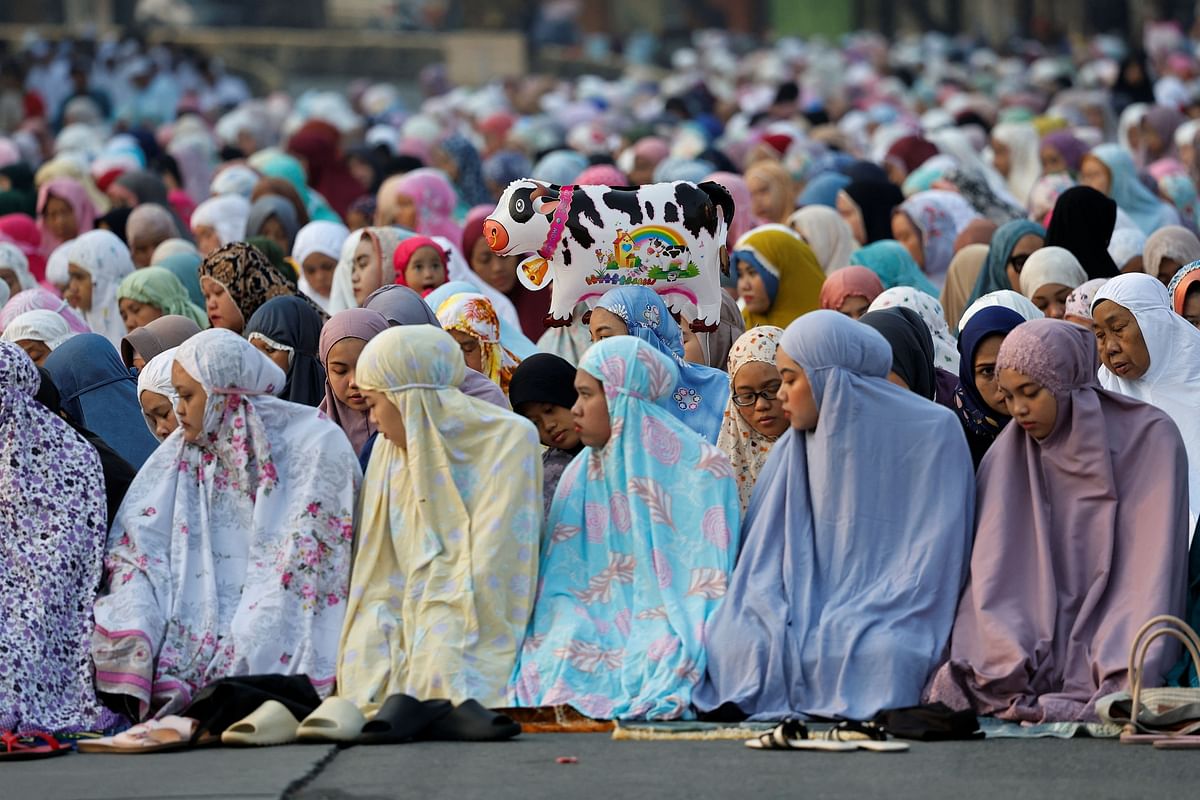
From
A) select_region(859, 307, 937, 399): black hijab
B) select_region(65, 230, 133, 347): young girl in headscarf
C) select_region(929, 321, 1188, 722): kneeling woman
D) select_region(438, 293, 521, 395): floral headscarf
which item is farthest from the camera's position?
select_region(65, 230, 133, 347): young girl in headscarf

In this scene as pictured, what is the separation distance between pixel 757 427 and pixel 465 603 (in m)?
1.20

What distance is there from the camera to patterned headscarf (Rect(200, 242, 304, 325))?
10.2m

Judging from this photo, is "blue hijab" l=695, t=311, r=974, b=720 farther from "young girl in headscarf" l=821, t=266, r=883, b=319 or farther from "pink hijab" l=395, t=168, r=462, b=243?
"pink hijab" l=395, t=168, r=462, b=243

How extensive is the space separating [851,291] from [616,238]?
1.34m

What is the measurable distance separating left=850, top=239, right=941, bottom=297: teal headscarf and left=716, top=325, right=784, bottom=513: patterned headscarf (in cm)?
344

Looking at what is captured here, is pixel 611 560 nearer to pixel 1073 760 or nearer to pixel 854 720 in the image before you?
pixel 854 720

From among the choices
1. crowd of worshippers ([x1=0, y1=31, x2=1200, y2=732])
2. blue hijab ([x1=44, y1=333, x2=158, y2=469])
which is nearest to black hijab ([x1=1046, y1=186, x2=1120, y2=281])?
crowd of worshippers ([x1=0, y1=31, x2=1200, y2=732])

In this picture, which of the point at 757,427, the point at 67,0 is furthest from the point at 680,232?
the point at 67,0

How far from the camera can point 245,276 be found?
33.7 ft

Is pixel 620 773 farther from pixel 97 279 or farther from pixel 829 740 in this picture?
pixel 97 279

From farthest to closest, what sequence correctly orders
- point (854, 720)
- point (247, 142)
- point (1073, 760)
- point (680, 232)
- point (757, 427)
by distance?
point (247, 142)
point (680, 232)
point (757, 427)
point (854, 720)
point (1073, 760)

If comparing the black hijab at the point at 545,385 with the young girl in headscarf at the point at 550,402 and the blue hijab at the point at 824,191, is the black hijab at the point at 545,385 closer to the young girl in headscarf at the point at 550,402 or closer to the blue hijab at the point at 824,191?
the young girl in headscarf at the point at 550,402

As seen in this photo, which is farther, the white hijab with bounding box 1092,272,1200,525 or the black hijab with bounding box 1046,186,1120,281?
the black hijab with bounding box 1046,186,1120,281

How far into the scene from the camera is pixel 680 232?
9.16m
